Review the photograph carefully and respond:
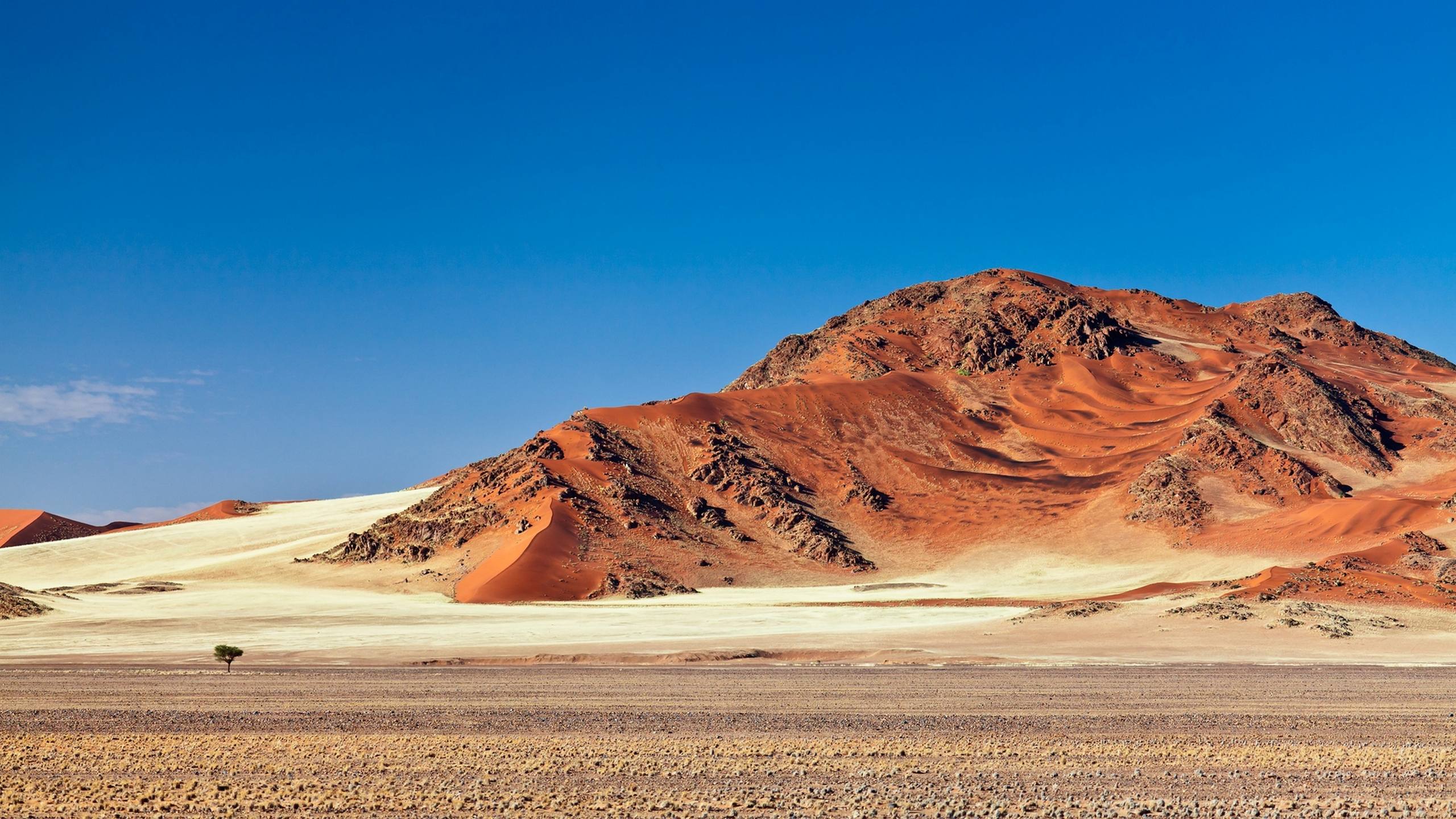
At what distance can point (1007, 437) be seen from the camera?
348ft

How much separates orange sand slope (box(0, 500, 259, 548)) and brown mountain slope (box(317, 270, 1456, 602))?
126 ft

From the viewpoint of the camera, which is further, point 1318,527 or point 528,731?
point 1318,527

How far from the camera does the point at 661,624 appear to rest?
53000 mm

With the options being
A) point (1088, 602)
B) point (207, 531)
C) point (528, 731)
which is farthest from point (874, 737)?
point (207, 531)

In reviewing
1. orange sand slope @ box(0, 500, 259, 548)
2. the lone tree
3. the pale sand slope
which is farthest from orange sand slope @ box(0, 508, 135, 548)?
the lone tree

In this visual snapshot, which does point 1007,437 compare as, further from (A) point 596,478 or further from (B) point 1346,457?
(A) point 596,478

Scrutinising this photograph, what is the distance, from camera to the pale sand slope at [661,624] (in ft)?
135

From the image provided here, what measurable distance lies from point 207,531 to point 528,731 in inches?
3817

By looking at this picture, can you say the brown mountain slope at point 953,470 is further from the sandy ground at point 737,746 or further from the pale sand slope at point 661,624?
the sandy ground at point 737,746

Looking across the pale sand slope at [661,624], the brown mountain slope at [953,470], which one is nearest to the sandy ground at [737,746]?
the pale sand slope at [661,624]

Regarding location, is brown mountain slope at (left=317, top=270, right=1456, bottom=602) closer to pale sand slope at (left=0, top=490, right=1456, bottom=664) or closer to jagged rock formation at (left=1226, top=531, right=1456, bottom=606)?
pale sand slope at (left=0, top=490, right=1456, bottom=664)

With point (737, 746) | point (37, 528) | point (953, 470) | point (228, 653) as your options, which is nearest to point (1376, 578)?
point (737, 746)

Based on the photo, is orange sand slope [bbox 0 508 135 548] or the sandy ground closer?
the sandy ground

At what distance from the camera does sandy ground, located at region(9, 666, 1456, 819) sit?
1638 centimetres
